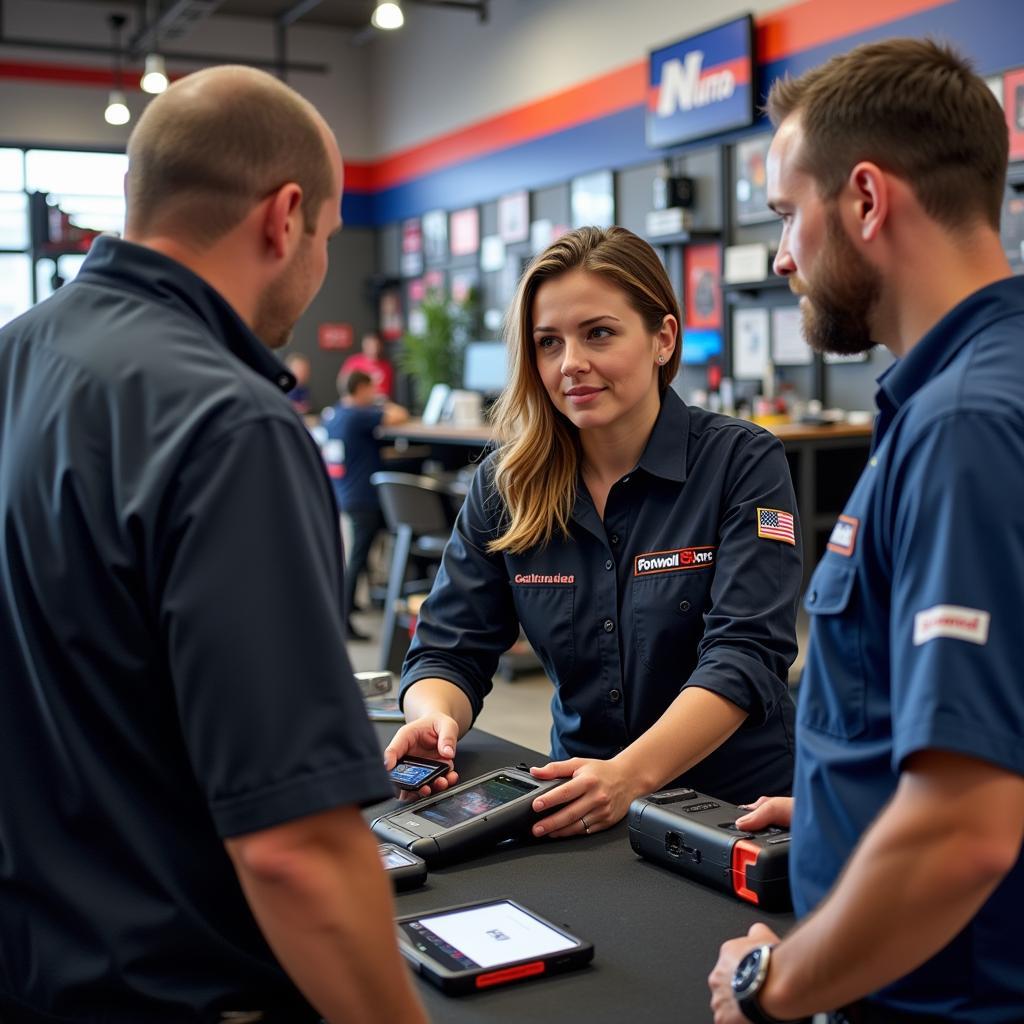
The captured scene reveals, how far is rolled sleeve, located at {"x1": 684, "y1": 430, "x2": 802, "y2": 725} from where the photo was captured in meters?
1.82

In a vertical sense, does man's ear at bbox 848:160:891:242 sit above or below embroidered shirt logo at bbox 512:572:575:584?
above

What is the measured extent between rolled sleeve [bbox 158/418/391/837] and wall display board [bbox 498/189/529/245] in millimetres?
9083

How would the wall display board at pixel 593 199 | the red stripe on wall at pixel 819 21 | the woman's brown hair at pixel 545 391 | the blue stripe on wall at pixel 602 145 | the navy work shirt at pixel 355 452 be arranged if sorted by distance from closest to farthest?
the woman's brown hair at pixel 545 391 → the blue stripe on wall at pixel 602 145 → the red stripe on wall at pixel 819 21 → the navy work shirt at pixel 355 452 → the wall display board at pixel 593 199

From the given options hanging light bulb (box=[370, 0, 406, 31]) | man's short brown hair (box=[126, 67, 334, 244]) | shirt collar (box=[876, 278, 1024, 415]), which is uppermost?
hanging light bulb (box=[370, 0, 406, 31])

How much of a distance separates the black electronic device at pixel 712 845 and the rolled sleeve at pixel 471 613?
0.59 metres

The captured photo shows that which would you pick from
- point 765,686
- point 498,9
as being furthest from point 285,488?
point 498,9

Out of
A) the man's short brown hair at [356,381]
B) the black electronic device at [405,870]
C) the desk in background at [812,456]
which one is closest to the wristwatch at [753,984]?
the black electronic device at [405,870]

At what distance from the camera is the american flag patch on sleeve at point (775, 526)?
6.30 feet

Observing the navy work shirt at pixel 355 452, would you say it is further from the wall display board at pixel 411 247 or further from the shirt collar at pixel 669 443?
the shirt collar at pixel 669 443

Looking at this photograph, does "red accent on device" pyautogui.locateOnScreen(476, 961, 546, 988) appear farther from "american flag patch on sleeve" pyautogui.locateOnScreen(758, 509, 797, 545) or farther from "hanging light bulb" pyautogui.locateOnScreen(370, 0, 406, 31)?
"hanging light bulb" pyautogui.locateOnScreen(370, 0, 406, 31)

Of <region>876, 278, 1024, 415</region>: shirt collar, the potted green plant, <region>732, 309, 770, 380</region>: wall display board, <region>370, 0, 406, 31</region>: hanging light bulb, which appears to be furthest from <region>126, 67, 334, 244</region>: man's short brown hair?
the potted green plant

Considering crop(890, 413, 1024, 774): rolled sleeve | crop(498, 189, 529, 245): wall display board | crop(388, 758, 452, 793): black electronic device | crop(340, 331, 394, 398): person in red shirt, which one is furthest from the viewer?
crop(340, 331, 394, 398): person in red shirt

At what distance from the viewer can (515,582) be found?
6.75ft

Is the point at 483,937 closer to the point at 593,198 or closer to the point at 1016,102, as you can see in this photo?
the point at 1016,102
